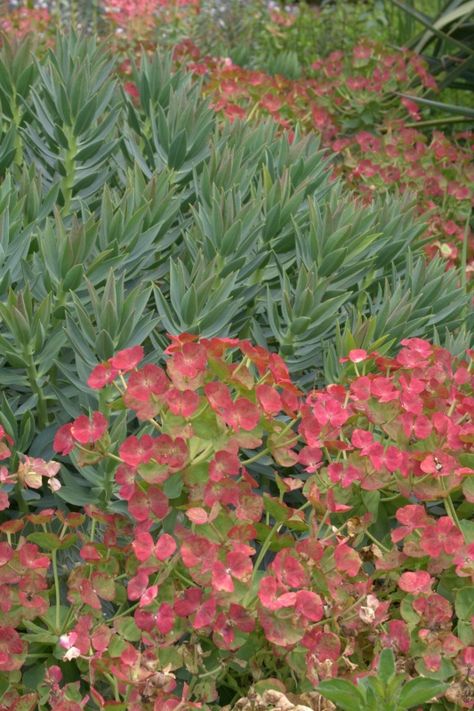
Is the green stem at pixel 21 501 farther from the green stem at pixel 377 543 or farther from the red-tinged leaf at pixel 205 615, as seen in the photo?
the green stem at pixel 377 543

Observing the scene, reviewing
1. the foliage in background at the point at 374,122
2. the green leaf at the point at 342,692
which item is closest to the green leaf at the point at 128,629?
the green leaf at the point at 342,692

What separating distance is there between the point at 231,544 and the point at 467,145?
368cm

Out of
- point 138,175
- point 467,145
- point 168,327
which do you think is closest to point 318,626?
point 168,327

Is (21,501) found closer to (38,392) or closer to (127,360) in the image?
(38,392)

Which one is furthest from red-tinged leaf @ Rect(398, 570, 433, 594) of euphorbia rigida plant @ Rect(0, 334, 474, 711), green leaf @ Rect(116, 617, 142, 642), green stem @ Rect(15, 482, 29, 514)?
green stem @ Rect(15, 482, 29, 514)

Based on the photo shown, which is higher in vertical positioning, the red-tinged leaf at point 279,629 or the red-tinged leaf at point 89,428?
the red-tinged leaf at point 89,428

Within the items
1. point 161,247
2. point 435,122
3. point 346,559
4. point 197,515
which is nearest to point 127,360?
point 197,515

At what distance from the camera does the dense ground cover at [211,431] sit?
1.67 metres

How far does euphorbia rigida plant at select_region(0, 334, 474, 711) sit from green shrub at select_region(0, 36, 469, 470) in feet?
0.71

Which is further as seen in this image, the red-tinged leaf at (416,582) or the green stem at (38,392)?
the green stem at (38,392)

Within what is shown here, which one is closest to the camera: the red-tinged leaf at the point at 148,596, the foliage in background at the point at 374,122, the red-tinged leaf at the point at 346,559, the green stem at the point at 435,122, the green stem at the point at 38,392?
the red-tinged leaf at the point at 148,596

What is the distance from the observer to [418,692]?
1.50 meters

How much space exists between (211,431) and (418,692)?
0.53 meters

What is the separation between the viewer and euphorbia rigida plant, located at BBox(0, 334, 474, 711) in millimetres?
1646
